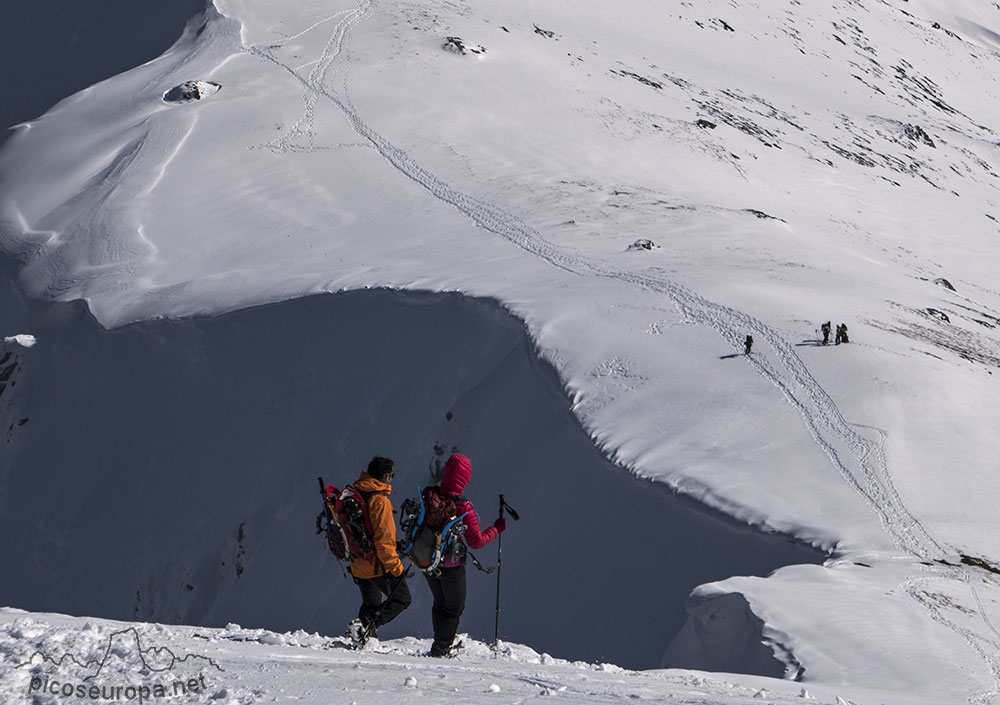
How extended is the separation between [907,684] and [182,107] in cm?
2675

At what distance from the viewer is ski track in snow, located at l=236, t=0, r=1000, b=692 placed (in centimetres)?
1382

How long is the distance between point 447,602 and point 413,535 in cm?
74

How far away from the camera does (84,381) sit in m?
22.1

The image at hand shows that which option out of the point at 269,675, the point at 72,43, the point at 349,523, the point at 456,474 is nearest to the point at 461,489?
the point at 456,474

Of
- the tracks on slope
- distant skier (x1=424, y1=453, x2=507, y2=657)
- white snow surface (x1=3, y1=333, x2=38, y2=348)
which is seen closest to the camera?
distant skier (x1=424, y1=453, x2=507, y2=657)

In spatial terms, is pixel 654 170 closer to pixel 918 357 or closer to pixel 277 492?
pixel 918 357

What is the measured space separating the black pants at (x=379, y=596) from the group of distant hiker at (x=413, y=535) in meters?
0.01

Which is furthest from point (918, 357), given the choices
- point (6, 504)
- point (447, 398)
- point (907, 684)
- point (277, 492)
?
point (6, 504)

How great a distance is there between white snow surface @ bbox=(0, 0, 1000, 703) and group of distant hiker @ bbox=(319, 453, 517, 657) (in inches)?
33.3

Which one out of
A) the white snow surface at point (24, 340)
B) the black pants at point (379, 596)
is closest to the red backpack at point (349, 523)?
the black pants at point (379, 596)

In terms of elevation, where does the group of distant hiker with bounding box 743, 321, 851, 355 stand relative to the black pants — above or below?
below

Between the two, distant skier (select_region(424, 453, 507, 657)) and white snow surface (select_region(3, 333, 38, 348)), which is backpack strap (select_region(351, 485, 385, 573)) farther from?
white snow surface (select_region(3, 333, 38, 348))

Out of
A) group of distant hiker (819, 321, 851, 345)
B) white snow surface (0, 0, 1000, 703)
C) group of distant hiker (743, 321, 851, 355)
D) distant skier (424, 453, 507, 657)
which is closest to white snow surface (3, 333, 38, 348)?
white snow surface (0, 0, 1000, 703)

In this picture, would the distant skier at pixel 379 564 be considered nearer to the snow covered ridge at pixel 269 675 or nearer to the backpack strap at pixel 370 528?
the backpack strap at pixel 370 528
